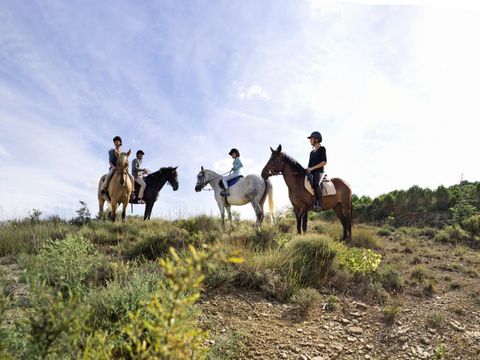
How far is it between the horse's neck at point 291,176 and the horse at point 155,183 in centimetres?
634

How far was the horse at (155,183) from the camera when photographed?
14.3 meters

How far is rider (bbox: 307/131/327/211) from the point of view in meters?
9.91

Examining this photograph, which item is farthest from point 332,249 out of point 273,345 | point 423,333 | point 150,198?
point 150,198

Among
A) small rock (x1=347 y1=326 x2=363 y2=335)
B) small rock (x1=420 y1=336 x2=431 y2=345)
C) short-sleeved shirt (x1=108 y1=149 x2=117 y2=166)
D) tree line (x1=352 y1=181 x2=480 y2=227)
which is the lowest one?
small rock (x1=420 y1=336 x2=431 y2=345)

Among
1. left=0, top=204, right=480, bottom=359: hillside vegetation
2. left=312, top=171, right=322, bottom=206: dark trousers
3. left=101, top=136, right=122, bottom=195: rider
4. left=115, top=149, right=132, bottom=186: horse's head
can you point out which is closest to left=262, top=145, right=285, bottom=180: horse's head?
left=312, top=171, right=322, bottom=206: dark trousers

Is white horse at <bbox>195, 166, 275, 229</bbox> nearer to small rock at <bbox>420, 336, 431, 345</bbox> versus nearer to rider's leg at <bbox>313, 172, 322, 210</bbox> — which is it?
rider's leg at <bbox>313, 172, 322, 210</bbox>

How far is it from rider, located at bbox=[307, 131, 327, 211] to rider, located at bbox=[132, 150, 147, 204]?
25.5ft

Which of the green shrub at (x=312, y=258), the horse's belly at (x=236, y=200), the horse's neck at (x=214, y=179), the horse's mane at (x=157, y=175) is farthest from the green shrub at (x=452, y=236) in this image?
the horse's mane at (x=157, y=175)

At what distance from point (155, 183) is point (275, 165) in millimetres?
6488

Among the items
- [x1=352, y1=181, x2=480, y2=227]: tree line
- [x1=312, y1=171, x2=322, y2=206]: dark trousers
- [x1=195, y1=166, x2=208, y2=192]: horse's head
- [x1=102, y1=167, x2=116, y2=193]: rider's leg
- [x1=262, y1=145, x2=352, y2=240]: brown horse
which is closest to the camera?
[x1=312, y1=171, x2=322, y2=206]: dark trousers

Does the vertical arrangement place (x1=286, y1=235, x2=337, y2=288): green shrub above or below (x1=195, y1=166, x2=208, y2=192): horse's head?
below

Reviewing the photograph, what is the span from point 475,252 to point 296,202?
24.2ft

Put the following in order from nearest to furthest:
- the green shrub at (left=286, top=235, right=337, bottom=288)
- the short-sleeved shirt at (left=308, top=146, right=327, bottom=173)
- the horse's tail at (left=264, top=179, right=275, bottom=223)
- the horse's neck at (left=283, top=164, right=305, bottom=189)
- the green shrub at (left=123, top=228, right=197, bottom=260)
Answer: the green shrub at (left=286, top=235, right=337, bottom=288), the green shrub at (left=123, top=228, right=197, bottom=260), the short-sleeved shirt at (left=308, top=146, right=327, bottom=173), the horse's neck at (left=283, top=164, right=305, bottom=189), the horse's tail at (left=264, top=179, right=275, bottom=223)

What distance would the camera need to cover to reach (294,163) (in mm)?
10453
